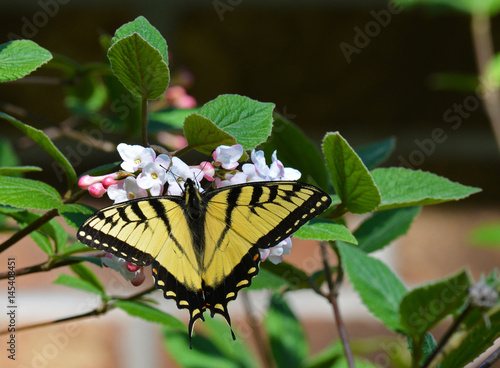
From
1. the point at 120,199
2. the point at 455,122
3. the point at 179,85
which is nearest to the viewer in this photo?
the point at 120,199

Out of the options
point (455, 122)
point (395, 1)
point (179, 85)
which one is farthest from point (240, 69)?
point (455, 122)

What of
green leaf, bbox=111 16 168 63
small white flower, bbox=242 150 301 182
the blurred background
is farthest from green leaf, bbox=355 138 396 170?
the blurred background

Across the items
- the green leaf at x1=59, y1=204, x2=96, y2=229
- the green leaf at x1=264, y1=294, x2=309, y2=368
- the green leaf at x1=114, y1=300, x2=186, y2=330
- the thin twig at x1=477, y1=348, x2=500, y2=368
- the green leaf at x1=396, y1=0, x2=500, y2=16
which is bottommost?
the green leaf at x1=264, y1=294, x2=309, y2=368

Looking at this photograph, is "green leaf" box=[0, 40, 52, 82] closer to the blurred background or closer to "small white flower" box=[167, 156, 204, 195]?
"small white flower" box=[167, 156, 204, 195]

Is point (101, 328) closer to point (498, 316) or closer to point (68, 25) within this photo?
point (68, 25)

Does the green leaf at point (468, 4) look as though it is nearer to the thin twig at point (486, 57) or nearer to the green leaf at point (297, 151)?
the thin twig at point (486, 57)

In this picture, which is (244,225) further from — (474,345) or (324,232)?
(474,345)
